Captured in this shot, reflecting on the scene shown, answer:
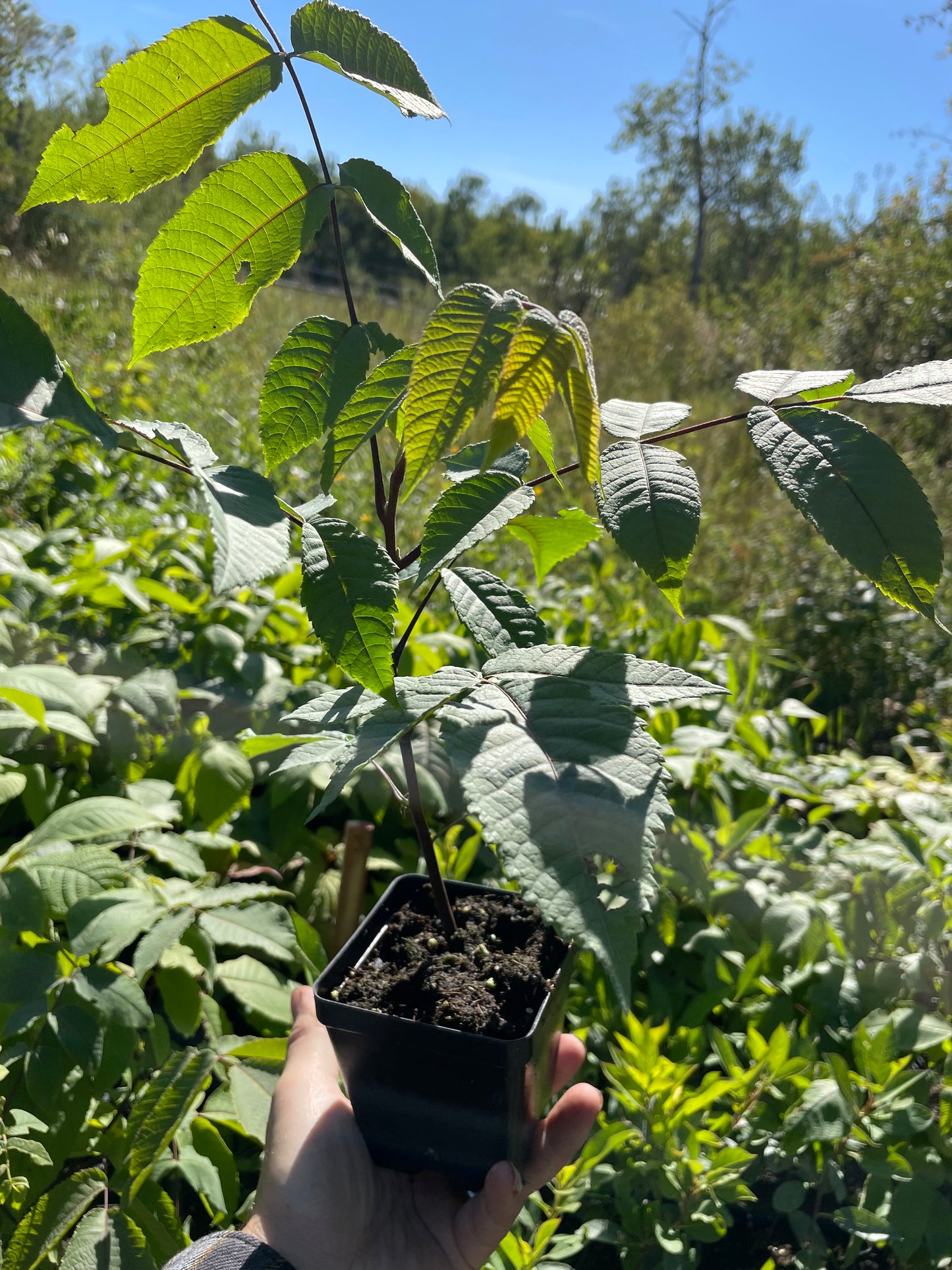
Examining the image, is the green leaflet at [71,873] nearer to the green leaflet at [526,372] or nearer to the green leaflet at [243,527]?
the green leaflet at [243,527]

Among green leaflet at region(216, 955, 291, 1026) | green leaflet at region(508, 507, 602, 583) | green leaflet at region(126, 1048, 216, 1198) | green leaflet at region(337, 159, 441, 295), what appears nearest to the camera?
green leaflet at region(337, 159, 441, 295)

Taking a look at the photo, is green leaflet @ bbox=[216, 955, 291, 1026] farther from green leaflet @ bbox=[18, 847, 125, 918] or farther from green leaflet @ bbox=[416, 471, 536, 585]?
green leaflet @ bbox=[416, 471, 536, 585]

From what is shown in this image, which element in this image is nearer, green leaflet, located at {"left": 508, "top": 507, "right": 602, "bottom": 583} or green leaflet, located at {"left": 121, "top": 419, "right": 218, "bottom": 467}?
green leaflet, located at {"left": 121, "top": 419, "right": 218, "bottom": 467}

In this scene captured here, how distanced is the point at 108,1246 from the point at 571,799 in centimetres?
77

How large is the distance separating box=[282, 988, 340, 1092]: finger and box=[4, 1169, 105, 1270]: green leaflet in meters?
0.23

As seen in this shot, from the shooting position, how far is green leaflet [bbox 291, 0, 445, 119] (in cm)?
65

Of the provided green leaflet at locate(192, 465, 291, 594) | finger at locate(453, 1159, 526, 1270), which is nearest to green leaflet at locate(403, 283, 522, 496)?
green leaflet at locate(192, 465, 291, 594)

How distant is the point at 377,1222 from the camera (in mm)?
971

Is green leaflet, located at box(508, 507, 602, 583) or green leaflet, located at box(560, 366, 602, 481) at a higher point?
green leaflet, located at box(560, 366, 602, 481)

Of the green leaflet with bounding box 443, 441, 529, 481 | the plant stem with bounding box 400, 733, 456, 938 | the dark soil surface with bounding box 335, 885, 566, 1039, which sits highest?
the green leaflet with bounding box 443, 441, 529, 481

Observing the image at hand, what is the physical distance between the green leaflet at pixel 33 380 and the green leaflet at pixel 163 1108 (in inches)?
29.8

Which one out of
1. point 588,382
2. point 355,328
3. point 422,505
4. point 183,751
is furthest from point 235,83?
point 422,505

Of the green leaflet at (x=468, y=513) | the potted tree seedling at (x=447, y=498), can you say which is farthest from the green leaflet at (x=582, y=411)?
the green leaflet at (x=468, y=513)

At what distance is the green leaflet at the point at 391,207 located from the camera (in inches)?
27.3
